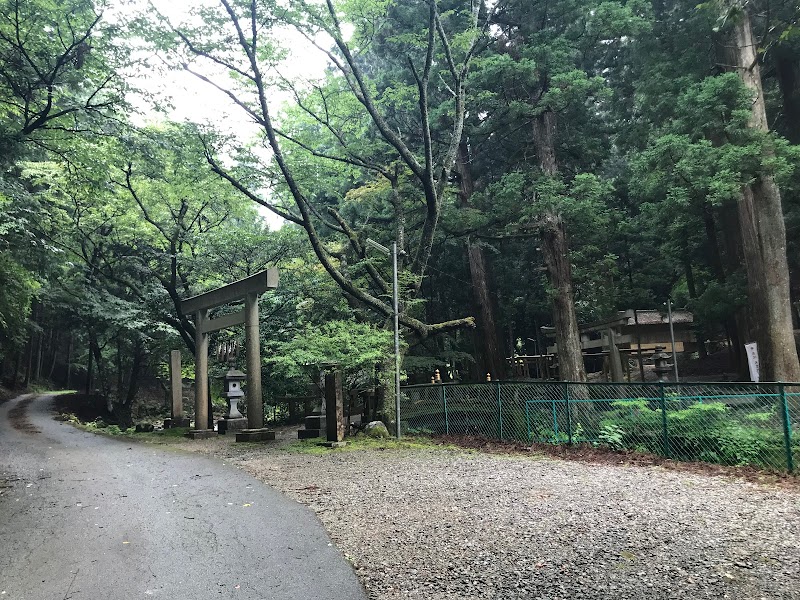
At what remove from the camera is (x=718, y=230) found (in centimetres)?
1833

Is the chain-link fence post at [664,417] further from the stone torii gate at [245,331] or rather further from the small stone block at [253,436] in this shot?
the small stone block at [253,436]

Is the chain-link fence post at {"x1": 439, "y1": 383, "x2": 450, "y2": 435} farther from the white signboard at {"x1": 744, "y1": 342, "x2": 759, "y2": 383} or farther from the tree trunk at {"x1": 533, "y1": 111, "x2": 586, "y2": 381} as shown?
the white signboard at {"x1": 744, "y1": 342, "x2": 759, "y2": 383}

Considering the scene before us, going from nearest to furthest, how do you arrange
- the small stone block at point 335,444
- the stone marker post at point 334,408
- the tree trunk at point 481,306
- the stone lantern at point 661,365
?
the small stone block at point 335,444 < the stone marker post at point 334,408 < the stone lantern at point 661,365 < the tree trunk at point 481,306

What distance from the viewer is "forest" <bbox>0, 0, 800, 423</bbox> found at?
964 centimetres

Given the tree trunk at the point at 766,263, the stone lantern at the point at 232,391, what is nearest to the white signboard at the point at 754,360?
the tree trunk at the point at 766,263

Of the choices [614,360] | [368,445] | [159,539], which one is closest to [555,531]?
[159,539]

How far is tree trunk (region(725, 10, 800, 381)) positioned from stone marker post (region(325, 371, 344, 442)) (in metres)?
8.32

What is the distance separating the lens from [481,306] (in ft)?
57.4

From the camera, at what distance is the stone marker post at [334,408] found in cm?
1001

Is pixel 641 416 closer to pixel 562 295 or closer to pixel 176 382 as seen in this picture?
pixel 562 295

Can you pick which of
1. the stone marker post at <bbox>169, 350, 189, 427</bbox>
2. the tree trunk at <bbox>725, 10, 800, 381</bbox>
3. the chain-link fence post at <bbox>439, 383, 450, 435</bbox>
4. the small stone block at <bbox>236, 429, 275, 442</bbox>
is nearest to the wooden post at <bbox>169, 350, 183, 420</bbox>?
the stone marker post at <bbox>169, 350, 189, 427</bbox>

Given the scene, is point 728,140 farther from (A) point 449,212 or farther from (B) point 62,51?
(B) point 62,51

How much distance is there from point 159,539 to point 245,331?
26.4 feet

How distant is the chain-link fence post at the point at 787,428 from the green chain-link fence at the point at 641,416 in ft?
0.04
